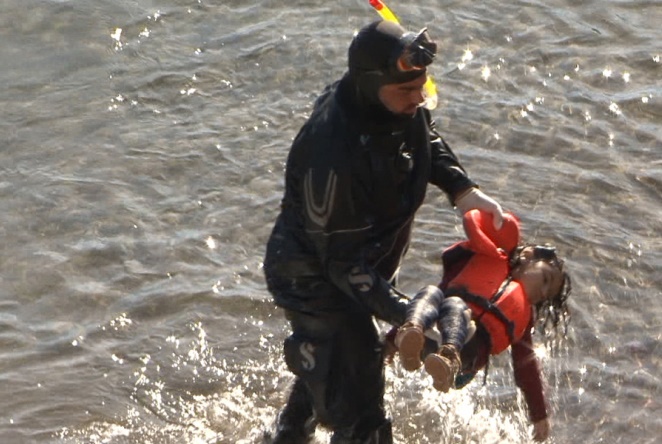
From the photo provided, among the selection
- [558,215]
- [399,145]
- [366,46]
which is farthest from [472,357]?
[558,215]

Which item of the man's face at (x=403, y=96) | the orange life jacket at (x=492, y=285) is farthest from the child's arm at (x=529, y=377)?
the man's face at (x=403, y=96)

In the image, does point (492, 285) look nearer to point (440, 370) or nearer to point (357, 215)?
point (357, 215)

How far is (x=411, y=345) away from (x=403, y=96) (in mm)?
1023

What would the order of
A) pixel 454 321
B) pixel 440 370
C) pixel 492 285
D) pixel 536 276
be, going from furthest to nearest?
pixel 536 276 < pixel 492 285 < pixel 454 321 < pixel 440 370

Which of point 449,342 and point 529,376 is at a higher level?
point 449,342

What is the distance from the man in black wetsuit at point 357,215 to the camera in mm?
5328

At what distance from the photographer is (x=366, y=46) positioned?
5.36 m

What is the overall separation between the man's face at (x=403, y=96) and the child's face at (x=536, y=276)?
104 cm

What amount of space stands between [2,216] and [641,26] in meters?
5.36

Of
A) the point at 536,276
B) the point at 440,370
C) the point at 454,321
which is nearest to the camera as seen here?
the point at 440,370

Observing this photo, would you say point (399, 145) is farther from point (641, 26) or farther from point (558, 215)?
point (641, 26)

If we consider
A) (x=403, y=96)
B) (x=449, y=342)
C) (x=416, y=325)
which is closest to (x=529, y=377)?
(x=449, y=342)

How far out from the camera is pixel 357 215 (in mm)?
5398

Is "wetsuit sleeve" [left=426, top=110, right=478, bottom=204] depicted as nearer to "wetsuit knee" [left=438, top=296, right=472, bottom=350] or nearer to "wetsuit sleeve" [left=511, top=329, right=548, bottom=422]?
"wetsuit knee" [left=438, top=296, right=472, bottom=350]
